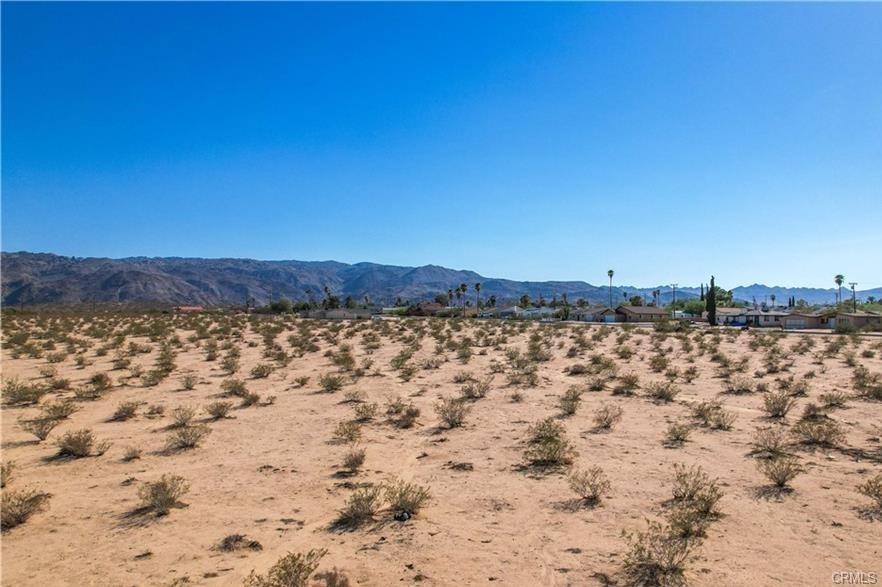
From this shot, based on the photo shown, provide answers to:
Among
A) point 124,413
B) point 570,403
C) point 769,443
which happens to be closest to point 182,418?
point 124,413

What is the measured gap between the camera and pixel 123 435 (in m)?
11.6

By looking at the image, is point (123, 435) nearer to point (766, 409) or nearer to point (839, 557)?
point (839, 557)

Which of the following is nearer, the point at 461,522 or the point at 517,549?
the point at 517,549

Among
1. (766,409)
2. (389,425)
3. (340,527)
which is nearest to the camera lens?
(340,527)

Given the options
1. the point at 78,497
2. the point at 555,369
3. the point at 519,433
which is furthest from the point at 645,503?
the point at 555,369

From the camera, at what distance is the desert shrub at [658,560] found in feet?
18.6

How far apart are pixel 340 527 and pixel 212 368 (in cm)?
1669

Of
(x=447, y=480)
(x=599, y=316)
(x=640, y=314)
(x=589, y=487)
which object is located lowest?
(x=447, y=480)

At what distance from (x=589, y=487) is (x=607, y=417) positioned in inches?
190

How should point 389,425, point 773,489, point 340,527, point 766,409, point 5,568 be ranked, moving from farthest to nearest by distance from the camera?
1. point 766,409
2. point 389,425
3. point 773,489
4. point 340,527
5. point 5,568

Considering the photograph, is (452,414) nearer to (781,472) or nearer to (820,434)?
(781,472)

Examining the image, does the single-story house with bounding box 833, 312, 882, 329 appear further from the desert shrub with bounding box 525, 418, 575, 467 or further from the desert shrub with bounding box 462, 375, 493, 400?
the desert shrub with bounding box 525, 418, 575, 467

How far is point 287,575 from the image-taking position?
5363 mm

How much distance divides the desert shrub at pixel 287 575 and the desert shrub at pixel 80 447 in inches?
254
